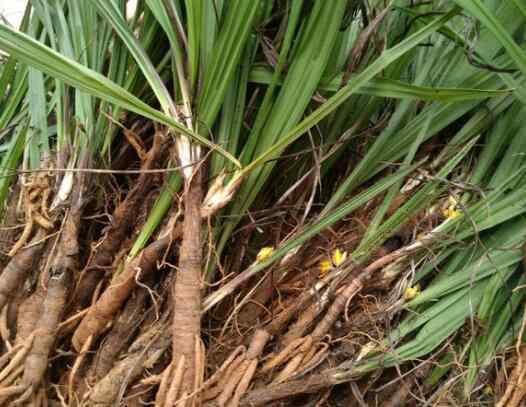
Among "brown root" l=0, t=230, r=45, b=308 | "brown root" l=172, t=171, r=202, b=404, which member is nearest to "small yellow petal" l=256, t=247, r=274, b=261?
"brown root" l=172, t=171, r=202, b=404

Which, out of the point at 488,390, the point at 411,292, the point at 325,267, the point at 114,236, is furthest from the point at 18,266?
the point at 488,390

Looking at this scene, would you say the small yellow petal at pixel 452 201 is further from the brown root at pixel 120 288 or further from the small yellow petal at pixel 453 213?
the brown root at pixel 120 288

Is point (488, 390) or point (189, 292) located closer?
point (189, 292)

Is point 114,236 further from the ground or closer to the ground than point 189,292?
further from the ground

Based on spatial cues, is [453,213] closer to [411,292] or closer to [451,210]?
[451,210]

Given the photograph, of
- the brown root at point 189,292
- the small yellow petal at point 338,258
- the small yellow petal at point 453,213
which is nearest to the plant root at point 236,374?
the brown root at point 189,292

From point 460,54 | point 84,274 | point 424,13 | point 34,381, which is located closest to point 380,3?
point 424,13

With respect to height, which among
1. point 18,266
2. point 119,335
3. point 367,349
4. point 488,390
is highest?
point 18,266

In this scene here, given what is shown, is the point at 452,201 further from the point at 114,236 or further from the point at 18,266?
the point at 18,266

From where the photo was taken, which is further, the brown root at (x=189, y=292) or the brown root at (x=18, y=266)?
the brown root at (x=18, y=266)
